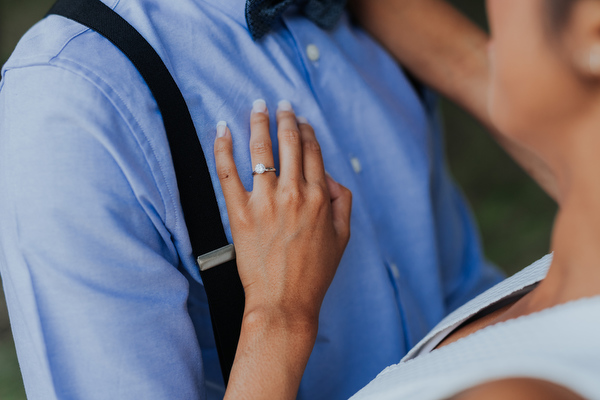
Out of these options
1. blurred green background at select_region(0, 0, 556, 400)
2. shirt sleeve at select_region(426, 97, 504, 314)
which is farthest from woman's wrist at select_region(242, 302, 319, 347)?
blurred green background at select_region(0, 0, 556, 400)

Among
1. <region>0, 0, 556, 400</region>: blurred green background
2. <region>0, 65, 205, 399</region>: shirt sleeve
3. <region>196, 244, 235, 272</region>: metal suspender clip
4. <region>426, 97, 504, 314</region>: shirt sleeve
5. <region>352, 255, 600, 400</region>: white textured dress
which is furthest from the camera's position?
<region>0, 0, 556, 400</region>: blurred green background

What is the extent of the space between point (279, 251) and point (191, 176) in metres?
0.16

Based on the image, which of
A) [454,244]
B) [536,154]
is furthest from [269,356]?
[454,244]

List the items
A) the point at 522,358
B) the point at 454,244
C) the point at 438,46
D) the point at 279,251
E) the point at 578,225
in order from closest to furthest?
1. the point at 522,358
2. the point at 578,225
3. the point at 279,251
4. the point at 438,46
5. the point at 454,244

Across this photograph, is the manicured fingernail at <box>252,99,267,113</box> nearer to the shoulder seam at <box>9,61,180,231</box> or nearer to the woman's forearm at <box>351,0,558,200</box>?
the shoulder seam at <box>9,61,180,231</box>

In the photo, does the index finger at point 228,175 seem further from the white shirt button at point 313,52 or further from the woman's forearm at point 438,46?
the woman's forearm at point 438,46

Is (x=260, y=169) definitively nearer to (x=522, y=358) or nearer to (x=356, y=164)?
(x=356, y=164)

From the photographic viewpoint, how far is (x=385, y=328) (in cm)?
91

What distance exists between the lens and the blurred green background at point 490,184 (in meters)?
2.12

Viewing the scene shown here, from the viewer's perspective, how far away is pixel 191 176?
2.33 feet

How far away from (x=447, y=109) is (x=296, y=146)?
2438 mm

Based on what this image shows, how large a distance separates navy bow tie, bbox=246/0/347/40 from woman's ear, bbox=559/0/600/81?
413 mm

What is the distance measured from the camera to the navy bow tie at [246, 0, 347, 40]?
0.77 metres

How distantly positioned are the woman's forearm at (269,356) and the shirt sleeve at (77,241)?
0.11 m
